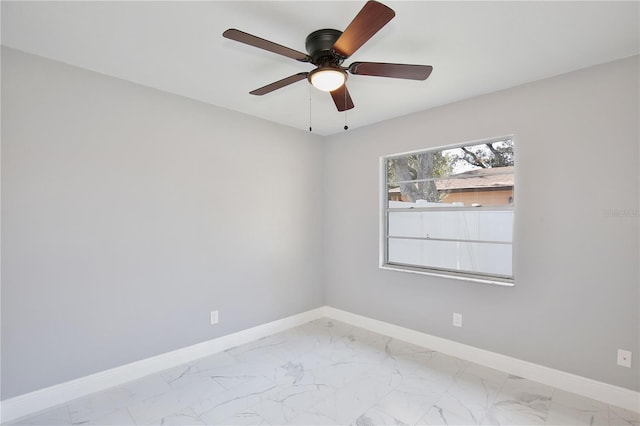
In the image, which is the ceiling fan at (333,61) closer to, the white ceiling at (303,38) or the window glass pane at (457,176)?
the white ceiling at (303,38)

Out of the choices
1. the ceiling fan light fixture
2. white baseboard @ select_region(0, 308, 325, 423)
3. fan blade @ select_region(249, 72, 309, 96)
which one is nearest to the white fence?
white baseboard @ select_region(0, 308, 325, 423)

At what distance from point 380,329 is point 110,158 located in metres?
3.15

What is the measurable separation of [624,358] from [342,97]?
271cm

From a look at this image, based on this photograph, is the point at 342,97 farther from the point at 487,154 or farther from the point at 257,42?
the point at 487,154

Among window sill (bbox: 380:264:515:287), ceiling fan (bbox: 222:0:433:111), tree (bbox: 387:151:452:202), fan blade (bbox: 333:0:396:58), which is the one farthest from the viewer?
tree (bbox: 387:151:452:202)

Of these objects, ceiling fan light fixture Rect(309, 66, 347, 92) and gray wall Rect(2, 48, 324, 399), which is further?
gray wall Rect(2, 48, 324, 399)

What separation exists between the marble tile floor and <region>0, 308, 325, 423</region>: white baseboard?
62 mm

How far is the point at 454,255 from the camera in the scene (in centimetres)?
314

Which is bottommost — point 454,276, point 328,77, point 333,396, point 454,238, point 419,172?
point 333,396

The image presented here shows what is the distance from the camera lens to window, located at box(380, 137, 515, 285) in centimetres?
281

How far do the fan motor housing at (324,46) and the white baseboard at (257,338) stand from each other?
2.70m

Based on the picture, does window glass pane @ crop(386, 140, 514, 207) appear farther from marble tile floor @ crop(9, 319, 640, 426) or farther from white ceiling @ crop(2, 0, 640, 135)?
marble tile floor @ crop(9, 319, 640, 426)

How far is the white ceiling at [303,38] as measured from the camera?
1.71m

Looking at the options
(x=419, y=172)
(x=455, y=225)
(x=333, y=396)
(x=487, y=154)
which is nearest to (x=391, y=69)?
(x=487, y=154)
